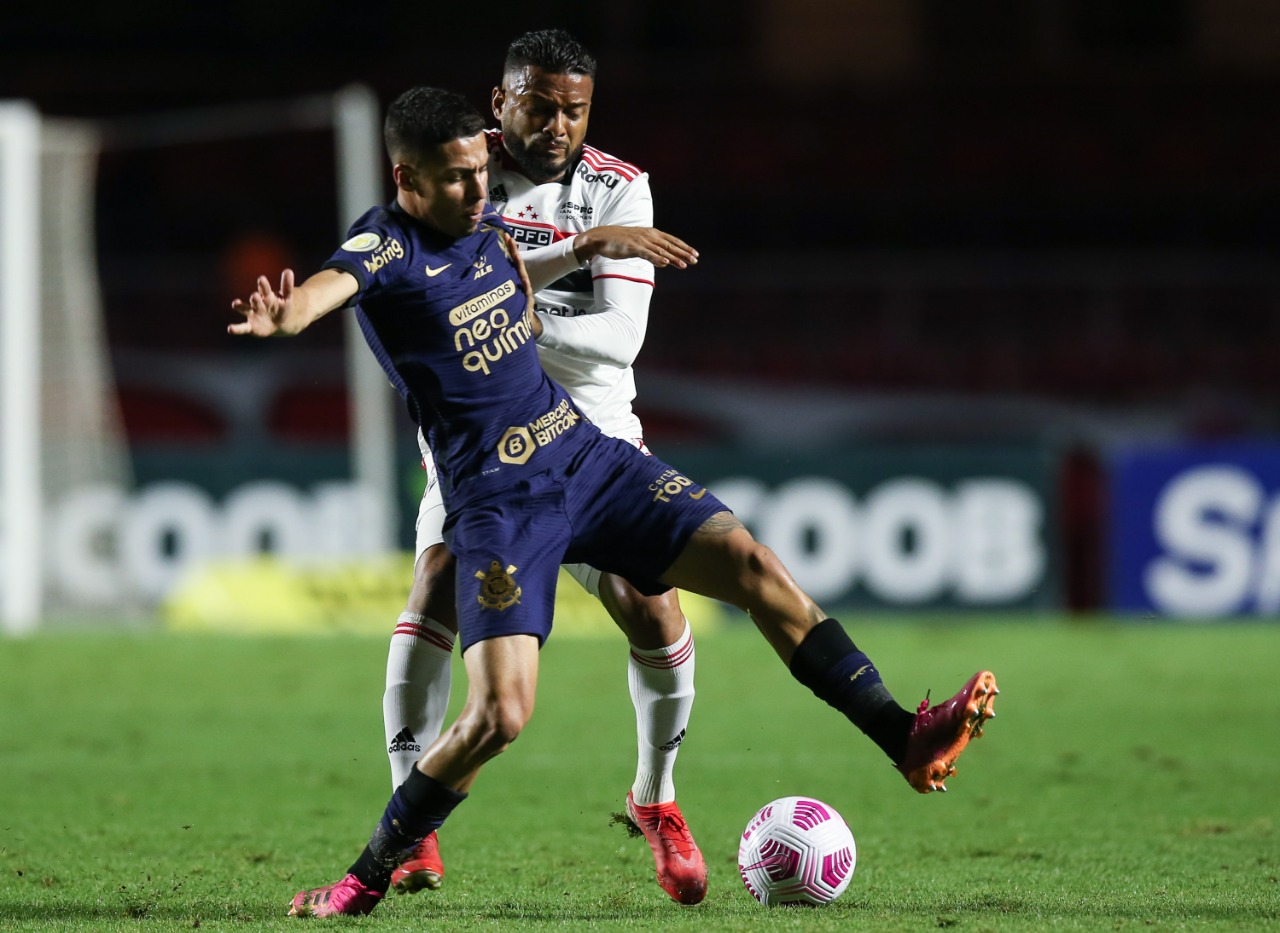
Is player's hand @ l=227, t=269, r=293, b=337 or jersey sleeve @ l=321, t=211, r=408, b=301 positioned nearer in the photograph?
player's hand @ l=227, t=269, r=293, b=337

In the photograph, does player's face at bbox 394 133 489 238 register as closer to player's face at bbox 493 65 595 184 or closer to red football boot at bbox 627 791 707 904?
player's face at bbox 493 65 595 184

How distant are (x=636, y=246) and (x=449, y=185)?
1.76 feet

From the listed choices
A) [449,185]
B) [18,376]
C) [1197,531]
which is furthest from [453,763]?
[1197,531]

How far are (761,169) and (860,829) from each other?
51.1ft

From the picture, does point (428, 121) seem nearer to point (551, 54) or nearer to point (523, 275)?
point (523, 275)

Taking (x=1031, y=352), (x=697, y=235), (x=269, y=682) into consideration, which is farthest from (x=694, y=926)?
(x=697, y=235)

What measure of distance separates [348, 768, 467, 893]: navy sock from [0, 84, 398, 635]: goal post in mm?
8848

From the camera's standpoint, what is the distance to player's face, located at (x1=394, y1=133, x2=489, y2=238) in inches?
169

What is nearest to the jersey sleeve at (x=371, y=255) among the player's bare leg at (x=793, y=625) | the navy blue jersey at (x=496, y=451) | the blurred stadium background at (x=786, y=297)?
the navy blue jersey at (x=496, y=451)

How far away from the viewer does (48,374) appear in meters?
12.8

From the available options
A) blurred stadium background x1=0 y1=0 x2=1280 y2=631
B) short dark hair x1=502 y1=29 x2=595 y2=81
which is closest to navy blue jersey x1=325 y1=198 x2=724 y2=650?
short dark hair x1=502 y1=29 x2=595 y2=81

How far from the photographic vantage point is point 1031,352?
711 inches

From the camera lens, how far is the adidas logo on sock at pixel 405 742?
4.88 m

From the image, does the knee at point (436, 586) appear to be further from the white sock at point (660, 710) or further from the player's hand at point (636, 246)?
the player's hand at point (636, 246)
